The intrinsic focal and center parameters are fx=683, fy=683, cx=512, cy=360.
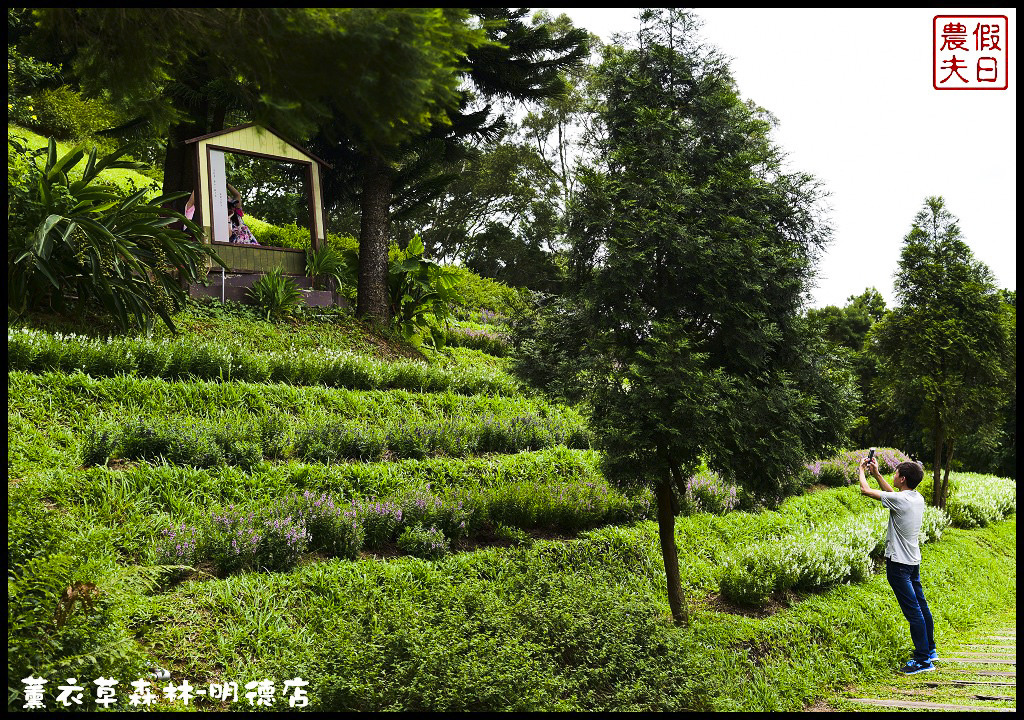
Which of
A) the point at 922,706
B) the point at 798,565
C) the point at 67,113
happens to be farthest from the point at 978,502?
the point at 67,113

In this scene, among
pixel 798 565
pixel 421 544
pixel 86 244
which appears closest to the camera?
pixel 421 544

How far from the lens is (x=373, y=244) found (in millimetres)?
11203

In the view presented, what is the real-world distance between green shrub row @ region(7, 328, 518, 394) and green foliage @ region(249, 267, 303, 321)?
146 centimetres

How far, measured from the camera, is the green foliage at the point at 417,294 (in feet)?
38.4

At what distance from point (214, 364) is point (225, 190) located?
4.49 meters

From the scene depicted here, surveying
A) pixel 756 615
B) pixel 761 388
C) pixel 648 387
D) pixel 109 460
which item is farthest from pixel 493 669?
pixel 109 460

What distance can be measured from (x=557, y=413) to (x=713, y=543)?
3163 millimetres

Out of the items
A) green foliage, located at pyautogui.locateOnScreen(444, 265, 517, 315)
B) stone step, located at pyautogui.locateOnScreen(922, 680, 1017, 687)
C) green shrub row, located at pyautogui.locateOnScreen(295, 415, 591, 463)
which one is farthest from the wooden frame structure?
stone step, located at pyautogui.locateOnScreen(922, 680, 1017, 687)

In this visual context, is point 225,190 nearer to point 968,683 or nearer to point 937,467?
point 968,683

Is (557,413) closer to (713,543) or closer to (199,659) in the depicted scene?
(713,543)

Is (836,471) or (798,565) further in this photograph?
(836,471)

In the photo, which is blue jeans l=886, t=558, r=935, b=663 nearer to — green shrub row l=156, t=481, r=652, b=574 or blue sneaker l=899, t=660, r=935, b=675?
blue sneaker l=899, t=660, r=935, b=675

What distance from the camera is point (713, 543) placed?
293 inches

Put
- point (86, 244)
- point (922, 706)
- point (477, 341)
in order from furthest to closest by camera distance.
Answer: point (477, 341)
point (86, 244)
point (922, 706)
